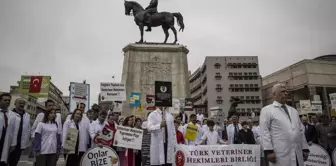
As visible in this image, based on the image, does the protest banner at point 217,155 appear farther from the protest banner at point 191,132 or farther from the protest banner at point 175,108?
the protest banner at point 175,108

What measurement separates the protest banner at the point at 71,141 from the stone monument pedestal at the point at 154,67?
11.7 metres

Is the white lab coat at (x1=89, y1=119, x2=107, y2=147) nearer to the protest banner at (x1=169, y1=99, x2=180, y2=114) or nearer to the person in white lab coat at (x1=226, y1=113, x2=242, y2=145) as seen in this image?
the person in white lab coat at (x1=226, y1=113, x2=242, y2=145)

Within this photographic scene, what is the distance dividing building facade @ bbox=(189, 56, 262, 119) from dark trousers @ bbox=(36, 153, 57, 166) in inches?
2246

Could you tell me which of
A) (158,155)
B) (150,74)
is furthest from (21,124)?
(150,74)

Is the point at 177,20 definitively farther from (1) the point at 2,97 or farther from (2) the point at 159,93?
(1) the point at 2,97

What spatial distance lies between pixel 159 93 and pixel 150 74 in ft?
38.9

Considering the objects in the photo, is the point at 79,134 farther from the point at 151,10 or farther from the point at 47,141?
the point at 151,10

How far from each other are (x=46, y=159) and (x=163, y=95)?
3.49 metres

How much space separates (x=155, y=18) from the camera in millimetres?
20422

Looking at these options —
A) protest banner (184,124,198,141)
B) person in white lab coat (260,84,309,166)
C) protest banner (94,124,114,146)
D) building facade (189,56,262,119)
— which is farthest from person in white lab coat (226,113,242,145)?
building facade (189,56,262,119)

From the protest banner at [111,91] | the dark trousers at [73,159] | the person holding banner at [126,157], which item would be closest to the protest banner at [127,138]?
the person holding banner at [126,157]

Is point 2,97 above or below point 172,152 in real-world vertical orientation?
above

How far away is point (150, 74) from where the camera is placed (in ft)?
63.4

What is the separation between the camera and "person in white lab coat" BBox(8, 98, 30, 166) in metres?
6.82
